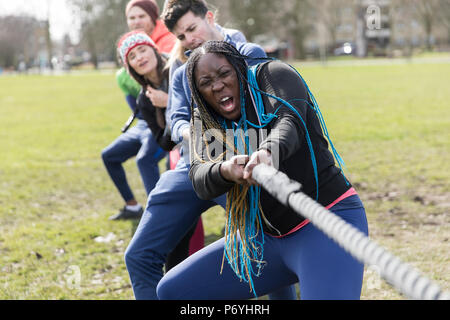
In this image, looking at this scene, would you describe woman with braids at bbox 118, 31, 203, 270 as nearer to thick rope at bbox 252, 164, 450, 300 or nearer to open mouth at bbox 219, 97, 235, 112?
open mouth at bbox 219, 97, 235, 112

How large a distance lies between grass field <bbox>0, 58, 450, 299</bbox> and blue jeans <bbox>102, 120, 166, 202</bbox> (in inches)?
22.6

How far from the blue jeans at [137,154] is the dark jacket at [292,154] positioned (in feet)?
8.82

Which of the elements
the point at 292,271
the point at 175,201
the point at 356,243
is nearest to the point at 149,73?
the point at 175,201

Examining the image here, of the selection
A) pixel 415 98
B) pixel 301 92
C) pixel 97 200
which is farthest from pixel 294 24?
pixel 301 92

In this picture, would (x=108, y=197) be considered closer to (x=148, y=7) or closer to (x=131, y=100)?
(x=131, y=100)

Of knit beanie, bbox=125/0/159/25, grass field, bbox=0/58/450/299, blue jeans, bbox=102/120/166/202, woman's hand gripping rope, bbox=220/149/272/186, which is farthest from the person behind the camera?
knit beanie, bbox=125/0/159/25

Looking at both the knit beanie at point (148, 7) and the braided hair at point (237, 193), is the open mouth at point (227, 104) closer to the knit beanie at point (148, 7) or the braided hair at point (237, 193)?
the braided hair at point (237, 193)

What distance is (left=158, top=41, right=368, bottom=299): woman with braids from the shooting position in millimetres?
2398

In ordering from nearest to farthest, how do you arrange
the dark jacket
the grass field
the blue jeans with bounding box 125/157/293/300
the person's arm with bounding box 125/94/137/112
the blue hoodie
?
the dark jacket < the blue jeans with bounding box 125/157/293/300 < the blue hoodie < the grass field < the person's arm with bounding box 125/94/137/112

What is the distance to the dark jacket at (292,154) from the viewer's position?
245 centimetres

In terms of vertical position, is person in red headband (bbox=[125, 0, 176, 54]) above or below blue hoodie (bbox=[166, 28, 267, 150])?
above

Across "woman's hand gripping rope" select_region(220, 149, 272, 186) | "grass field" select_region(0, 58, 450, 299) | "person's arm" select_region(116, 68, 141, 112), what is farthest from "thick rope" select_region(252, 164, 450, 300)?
"person's arm" select_region(116, 68, 141, 112)

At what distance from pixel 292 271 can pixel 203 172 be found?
667 millimetres
